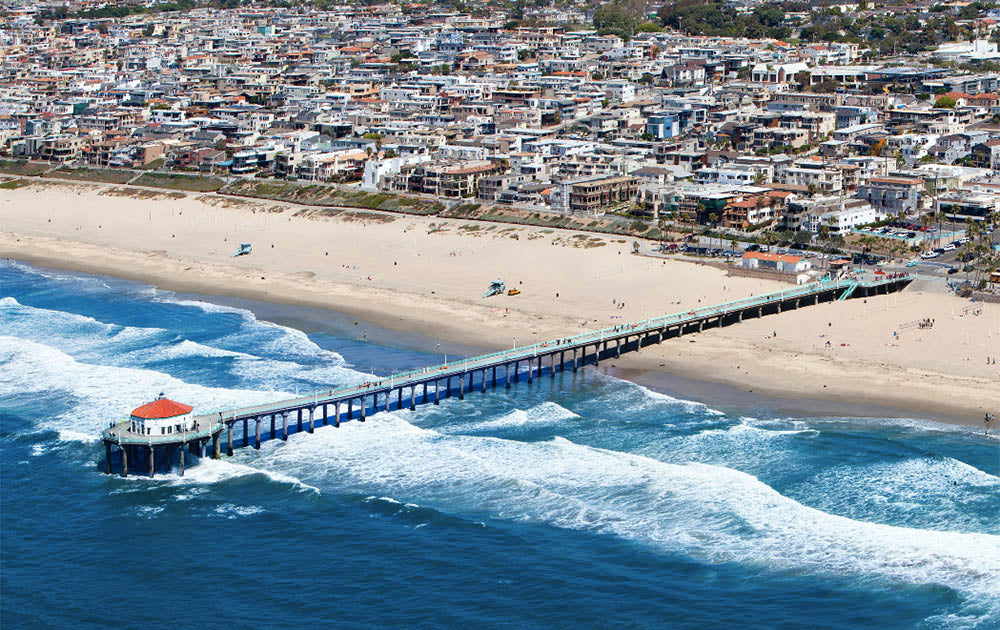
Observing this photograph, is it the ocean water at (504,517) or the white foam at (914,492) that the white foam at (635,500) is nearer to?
the ocean water at (504,517)

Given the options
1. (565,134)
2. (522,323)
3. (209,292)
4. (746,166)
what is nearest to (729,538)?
(522,323)

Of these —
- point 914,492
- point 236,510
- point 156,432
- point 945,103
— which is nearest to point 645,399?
point 914,492

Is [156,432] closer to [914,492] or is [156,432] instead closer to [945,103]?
[914,492]

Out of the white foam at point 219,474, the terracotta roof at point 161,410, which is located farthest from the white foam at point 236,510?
the terracotta roof at point 161,410

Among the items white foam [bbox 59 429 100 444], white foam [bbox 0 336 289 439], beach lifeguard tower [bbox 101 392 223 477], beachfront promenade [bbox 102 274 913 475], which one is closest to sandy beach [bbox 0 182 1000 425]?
beachfront promenade [bbox 102 274 913 475]

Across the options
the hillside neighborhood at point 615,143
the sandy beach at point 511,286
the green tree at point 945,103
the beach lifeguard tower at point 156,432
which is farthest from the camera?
the green tree at point 945,103

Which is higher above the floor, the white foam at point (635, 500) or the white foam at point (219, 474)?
the white foam at point (635, 500)
